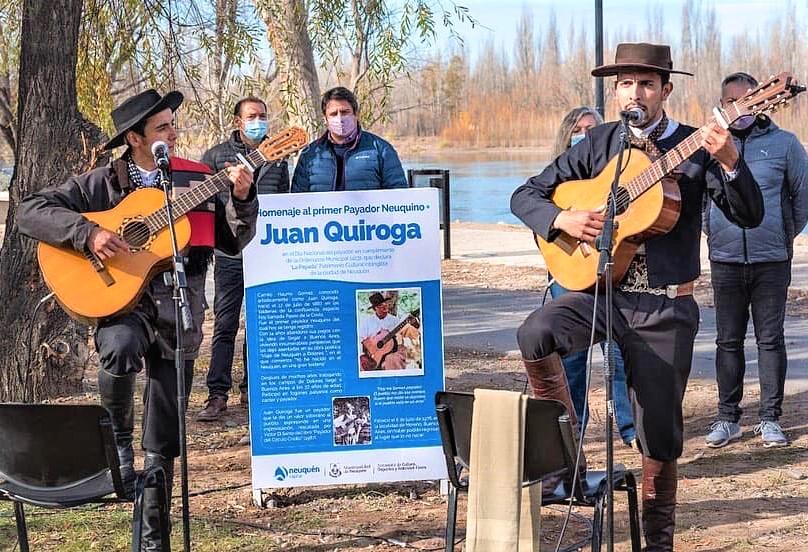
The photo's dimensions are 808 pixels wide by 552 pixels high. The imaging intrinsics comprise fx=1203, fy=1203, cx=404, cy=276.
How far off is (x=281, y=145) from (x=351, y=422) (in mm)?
1570

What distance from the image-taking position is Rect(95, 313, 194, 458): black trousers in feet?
16.5

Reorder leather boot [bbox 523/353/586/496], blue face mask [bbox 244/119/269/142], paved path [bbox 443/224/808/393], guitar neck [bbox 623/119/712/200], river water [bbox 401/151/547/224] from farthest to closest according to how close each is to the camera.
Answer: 1. river water [bbox 401/151/547/224]
2. paved path [bbox 443/224/808/393]
3. blue face mask [bbox 244/119/269/142]
4. leather boot [bbox 523/353/586/496]
5. guitar neck [bbox 623/119/712/200]

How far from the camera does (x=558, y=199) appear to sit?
5098 mm

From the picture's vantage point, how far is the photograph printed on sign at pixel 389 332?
5938 mm

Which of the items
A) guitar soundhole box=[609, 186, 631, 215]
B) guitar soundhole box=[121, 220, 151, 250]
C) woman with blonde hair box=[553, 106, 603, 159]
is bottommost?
guitar soundhole box=[121, 220, 151, 250]

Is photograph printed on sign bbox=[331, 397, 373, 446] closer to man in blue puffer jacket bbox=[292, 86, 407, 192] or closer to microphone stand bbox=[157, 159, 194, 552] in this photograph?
man in blue puffer jacket bbox=[292, 86, 407, 192]

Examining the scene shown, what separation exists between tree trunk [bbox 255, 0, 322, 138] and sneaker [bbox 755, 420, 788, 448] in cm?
547

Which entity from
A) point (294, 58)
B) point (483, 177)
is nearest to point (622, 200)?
point (294, 58)

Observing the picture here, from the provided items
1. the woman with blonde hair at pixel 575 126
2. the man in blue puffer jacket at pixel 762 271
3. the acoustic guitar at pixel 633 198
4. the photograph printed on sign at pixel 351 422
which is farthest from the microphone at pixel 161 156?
the man in blue puffer jacket at pixel 762 271

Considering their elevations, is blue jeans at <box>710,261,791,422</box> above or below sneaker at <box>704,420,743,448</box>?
above

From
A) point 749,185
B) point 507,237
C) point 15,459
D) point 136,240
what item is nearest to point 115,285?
point 136,240

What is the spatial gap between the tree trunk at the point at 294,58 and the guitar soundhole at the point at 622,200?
6571mm

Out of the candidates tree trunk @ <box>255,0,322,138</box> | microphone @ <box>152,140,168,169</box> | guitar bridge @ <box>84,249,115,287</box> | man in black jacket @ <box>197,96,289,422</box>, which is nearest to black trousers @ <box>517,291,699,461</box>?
microphone @ <box>152,140,168,169</box>

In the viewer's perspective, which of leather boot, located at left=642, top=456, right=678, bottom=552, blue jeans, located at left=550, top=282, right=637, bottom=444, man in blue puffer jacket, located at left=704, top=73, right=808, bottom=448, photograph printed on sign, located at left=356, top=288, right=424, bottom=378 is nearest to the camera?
leather boot, located at left=642, top=456, right=678, bottom=552
